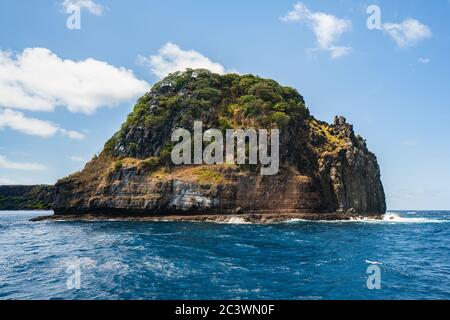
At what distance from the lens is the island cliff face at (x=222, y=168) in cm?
8200

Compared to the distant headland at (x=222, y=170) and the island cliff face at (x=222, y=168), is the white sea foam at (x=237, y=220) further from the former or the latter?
the island cliff face at (x=222, y=168)

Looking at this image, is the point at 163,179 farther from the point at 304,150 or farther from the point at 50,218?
the point at 304,150

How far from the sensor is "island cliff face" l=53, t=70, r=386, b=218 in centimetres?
8200

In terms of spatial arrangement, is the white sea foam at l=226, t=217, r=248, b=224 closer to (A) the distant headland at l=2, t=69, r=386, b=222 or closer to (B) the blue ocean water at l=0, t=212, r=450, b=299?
(A) the distant headland at l=2, t=69, r=386, b=222

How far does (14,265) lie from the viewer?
2814 centimetres

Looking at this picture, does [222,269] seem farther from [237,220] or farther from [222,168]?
[222,168]

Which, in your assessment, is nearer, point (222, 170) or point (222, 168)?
point (222, 170)

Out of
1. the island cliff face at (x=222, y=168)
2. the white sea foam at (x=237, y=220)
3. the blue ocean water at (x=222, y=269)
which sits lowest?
the blue ocean water at (x=222, y=269)

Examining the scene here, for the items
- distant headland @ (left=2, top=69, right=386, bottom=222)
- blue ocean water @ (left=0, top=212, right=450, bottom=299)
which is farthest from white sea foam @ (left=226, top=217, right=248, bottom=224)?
blue ocean water @ (left=0, top=212, right=450, bottom=299)

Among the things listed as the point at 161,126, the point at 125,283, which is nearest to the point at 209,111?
the point at 161,126

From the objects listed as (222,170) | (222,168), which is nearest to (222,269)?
(222,170)

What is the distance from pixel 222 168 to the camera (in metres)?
85.1

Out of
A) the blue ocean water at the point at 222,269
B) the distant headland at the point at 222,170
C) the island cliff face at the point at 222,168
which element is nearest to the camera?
the blue ocean water at the point at 222,269

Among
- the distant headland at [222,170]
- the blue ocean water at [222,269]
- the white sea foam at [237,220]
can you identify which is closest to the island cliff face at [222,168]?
the distant headland at [222,170]
